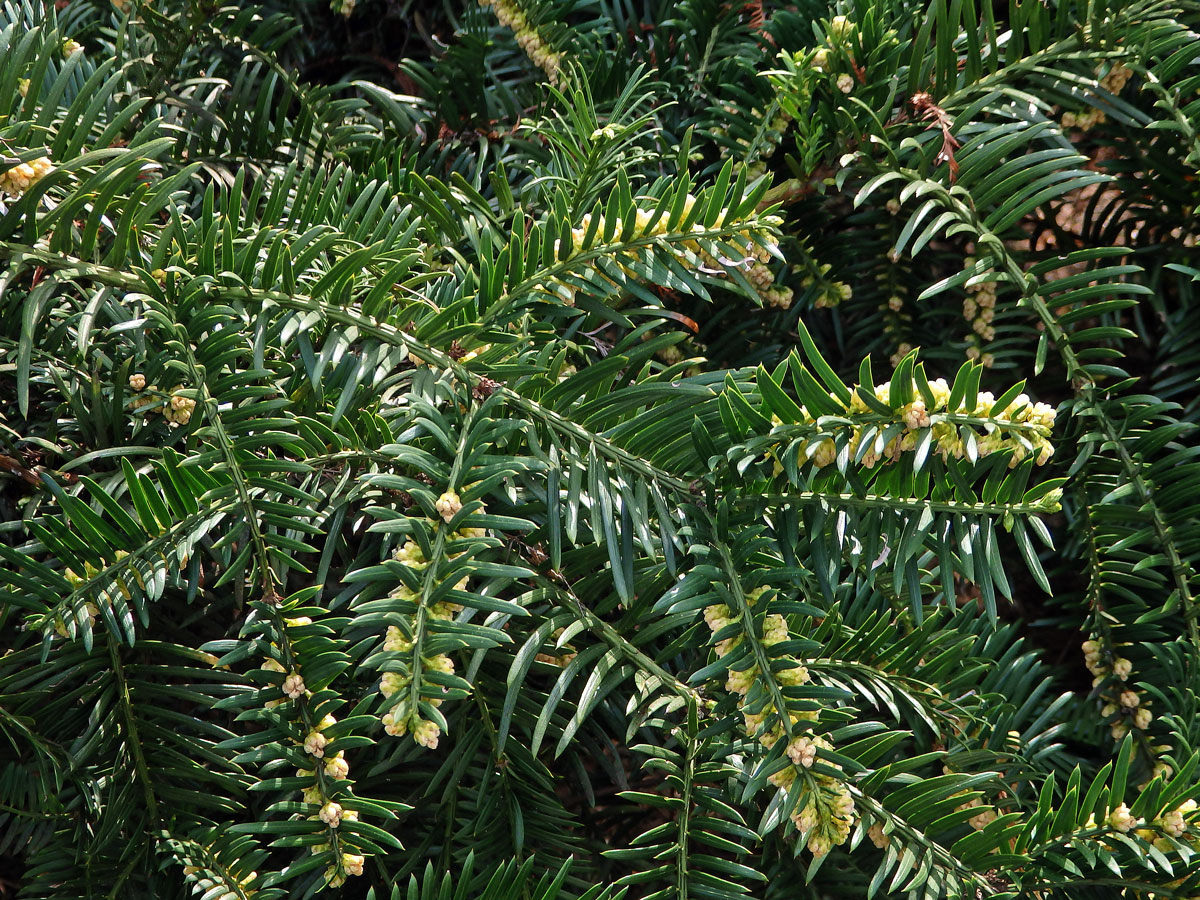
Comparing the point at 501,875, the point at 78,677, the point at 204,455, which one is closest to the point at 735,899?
the point at 501,875

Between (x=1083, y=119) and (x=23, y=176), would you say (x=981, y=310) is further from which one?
(x=23, y=176)

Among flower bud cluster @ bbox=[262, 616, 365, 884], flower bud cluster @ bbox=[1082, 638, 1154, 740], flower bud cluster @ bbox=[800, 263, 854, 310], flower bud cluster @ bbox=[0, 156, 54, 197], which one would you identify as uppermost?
flower bud cluster @ bbox=[0, 156, 54, 197]

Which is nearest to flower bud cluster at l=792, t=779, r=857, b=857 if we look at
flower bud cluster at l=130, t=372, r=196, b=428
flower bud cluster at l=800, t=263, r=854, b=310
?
flower bud cluster at l=130, t=372, r=196, b=428

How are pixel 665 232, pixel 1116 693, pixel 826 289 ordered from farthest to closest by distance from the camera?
pixel 826 289 < pixel 1116 693 < pixel 665 232

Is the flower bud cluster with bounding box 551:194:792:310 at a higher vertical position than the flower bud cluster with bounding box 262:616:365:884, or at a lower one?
higher

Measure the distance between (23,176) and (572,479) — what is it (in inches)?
11.1

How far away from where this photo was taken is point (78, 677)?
0.66 m

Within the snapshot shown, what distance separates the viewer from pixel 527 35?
855mm

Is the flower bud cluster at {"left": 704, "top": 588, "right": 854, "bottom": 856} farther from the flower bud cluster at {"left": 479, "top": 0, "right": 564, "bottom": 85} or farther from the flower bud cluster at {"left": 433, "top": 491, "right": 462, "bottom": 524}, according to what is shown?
the flower bud cluster at {"left": 479, "top": 0, "right": 564, "bottom": 85}

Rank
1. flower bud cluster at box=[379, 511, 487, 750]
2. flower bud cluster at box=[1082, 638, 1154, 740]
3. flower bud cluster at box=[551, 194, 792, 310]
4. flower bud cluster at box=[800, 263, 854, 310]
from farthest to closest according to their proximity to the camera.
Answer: flower bud cluster at box=[800, 263, 854, 310], flower bud cluster at box=[1082, 638, 1154, 740], flower bud cluster at box=[551, 194, 792, 310], flower bud cluster at box=[379, 511, 487, 750]

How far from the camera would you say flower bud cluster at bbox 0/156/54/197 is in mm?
425

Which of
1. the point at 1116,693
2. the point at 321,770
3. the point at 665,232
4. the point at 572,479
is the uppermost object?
the point at 665,232

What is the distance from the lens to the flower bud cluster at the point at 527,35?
0.85m

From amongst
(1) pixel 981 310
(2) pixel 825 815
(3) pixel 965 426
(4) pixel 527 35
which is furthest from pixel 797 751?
(4) pixel 527 35
